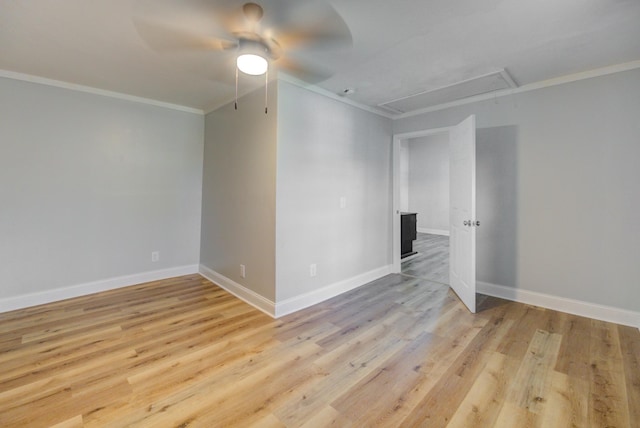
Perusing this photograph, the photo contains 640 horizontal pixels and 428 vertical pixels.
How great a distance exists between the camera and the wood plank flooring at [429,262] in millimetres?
4090

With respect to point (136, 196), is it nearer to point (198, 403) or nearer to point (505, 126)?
point (198, 403)

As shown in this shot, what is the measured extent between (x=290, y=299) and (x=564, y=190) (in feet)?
9.89

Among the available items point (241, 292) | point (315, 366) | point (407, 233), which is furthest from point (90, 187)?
point (407, 233)

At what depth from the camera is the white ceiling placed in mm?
1741

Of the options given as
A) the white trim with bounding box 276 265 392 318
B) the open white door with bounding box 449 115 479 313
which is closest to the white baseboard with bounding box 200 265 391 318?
the white trim with bounding box 276 265 392 318

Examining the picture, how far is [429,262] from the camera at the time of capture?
4.88m

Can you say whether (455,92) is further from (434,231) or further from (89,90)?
(434,231)

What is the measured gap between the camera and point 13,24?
6.40 feet

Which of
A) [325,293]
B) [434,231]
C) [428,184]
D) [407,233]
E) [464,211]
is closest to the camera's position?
[464,211]

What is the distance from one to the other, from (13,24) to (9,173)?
1.56 m

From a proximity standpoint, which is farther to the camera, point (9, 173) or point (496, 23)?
point (9, 173)

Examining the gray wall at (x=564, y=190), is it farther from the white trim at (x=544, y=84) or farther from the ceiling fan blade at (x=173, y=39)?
the ceiling fan blade at (x=173, y=39)

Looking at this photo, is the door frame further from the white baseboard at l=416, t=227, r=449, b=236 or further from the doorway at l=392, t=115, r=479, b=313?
the white baseboard at l=416, t=227, r=449, b=236

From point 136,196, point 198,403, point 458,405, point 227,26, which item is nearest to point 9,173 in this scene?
point 136,196
